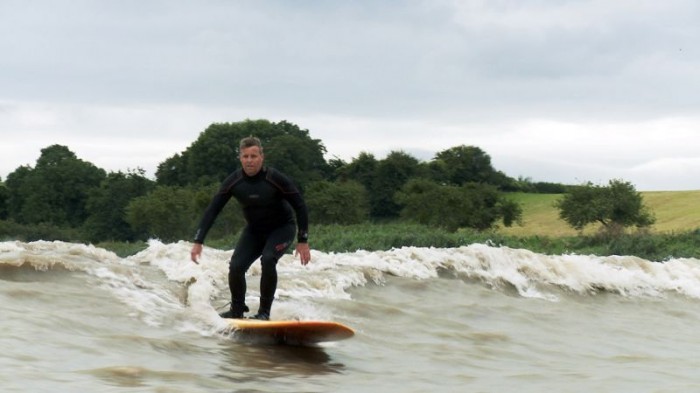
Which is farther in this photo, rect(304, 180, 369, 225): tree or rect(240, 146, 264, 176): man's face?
rect(304, 180, 369, 225): tree

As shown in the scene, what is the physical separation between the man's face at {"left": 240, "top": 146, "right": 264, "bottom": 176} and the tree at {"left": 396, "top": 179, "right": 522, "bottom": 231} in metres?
51.0

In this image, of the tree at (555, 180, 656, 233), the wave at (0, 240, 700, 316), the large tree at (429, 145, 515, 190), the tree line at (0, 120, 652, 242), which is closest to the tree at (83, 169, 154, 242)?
the tree line at (0, 120, 652, 242)

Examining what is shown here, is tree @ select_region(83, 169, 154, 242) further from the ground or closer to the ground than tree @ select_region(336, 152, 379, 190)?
closer to the ground

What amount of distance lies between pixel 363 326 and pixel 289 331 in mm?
2124

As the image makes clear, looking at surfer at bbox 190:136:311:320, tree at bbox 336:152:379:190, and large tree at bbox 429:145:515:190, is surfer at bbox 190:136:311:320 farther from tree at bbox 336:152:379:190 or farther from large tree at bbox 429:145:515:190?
large tree at bbox 429:145:515:190

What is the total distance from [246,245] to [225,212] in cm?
4895

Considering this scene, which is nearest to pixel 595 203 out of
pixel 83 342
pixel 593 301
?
pixel 593 301

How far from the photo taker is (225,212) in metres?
58.7

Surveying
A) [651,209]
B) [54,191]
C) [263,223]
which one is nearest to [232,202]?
[54,191]

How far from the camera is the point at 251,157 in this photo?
9758mm

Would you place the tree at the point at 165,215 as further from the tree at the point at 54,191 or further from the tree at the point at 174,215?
the tree at the point at 54,191

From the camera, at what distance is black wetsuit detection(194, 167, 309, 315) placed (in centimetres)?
993

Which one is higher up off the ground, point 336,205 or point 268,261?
point 336,205

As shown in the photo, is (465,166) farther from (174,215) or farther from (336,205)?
(174,215)
